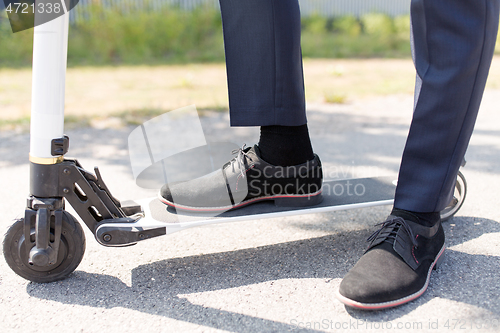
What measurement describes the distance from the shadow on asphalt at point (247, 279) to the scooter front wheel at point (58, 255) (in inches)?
1.5

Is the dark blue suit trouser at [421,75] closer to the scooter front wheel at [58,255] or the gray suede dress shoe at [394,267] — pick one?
the gray suede dress shoe at [394,267]

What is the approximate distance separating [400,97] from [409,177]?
11.5 feet

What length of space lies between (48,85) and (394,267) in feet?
3.41

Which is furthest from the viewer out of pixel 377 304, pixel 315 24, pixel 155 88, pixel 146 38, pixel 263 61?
pixel 315 24

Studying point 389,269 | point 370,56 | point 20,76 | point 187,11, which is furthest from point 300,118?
point 187,11

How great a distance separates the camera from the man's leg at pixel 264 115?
1.42 m

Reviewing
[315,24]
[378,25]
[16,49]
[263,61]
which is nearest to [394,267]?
[263,61]

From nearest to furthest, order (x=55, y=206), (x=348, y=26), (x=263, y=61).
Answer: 1. (x=55, y=206)
2. (x=263, y=61)
3. (x=348, y=26)

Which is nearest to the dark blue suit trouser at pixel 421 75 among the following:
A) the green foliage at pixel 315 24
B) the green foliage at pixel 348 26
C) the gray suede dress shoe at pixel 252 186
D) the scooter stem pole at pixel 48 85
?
the gray suede dress shoe at pixel 252 186

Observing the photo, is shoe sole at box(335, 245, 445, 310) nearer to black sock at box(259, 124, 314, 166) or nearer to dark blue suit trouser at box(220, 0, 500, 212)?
dark blue suit trouser at box(220, 0, 500, 212)

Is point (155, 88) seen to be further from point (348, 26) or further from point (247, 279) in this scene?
point (348, 26)

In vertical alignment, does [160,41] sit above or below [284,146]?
below

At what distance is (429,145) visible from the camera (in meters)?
1.28

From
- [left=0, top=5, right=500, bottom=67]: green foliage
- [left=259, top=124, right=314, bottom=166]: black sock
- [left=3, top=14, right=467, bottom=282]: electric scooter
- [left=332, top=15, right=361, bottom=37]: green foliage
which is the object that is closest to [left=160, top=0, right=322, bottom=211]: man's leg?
[left=259, top=124, right=314, bottom=166]: black sock
